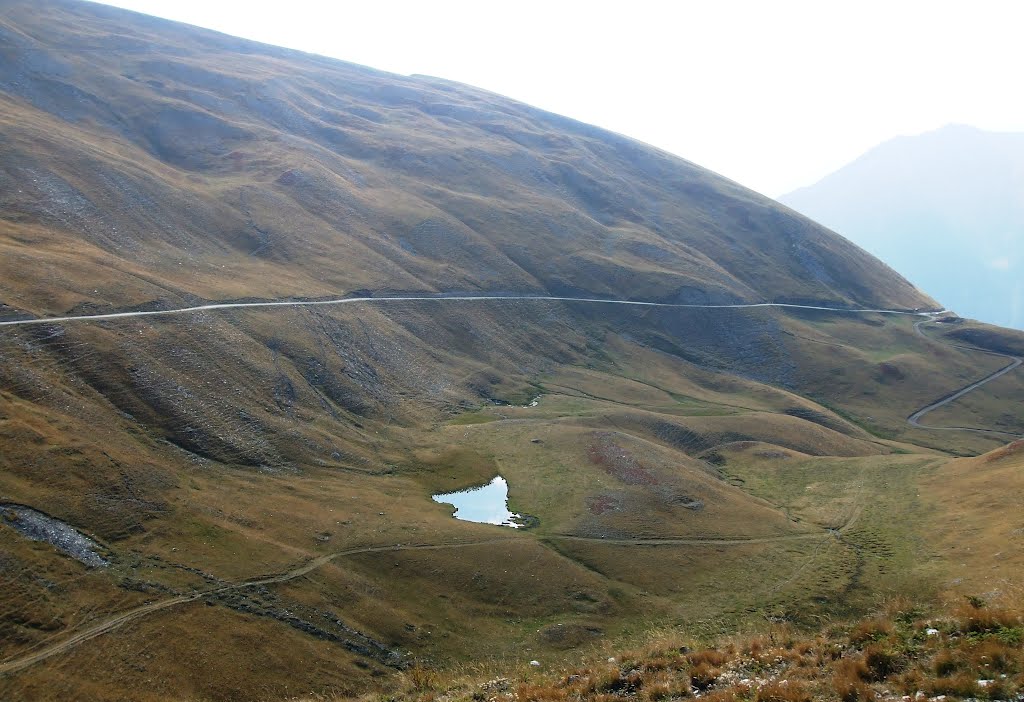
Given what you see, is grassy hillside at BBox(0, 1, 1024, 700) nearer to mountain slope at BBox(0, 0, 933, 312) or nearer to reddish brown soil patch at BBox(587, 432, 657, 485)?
reddish brown soil patch at BBox(587, 432, 657, 485)

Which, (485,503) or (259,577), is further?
(485,503)

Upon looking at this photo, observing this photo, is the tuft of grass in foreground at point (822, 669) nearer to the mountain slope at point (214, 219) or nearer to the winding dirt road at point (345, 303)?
the winding dirt road at point (345, 303)

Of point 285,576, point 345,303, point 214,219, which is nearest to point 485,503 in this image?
point 285,576

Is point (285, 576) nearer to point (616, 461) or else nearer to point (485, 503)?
point (485, 503)

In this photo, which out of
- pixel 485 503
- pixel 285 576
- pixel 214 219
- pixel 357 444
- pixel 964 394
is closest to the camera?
pixel 285 576

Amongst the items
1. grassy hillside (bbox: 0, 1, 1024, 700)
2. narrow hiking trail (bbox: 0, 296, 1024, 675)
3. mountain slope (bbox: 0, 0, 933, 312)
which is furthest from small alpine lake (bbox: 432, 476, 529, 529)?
mountain slope (bbox: 0, 0, 933, 312)

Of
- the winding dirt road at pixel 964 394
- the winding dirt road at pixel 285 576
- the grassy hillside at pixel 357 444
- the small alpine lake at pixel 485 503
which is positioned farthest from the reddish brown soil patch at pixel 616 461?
the winding dirt road at pixel 964 394
